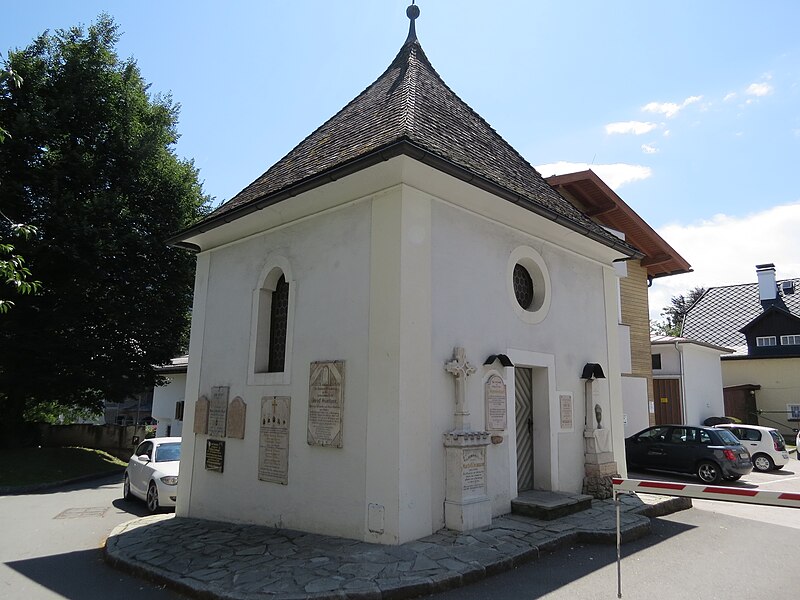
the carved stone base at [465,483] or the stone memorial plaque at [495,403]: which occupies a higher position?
the stone memorial plaque at [495,403]

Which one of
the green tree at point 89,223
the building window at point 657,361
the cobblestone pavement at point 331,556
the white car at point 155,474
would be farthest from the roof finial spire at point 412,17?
the building window at point 657,361

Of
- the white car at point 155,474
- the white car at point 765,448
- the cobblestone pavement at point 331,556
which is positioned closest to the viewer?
→ the cobblestone pavement at point 331,556

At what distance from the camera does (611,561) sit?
665cm

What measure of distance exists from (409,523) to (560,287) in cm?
543

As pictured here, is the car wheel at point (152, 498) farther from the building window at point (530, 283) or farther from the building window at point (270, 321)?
the building window at point (530, 283)

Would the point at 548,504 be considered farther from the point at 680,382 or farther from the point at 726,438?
the point at 680,382

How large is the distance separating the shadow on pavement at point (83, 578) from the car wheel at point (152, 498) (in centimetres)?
320

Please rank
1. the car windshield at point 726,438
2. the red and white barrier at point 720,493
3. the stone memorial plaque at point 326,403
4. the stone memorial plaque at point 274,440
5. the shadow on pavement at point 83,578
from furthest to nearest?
the car windshield at point 726,438 → the stone memorial plaque at point 274,440 → the stone memorial plaque at point 326,403 → the shadow on pavement at point 83,578 → the red and white barrier at point 720,493

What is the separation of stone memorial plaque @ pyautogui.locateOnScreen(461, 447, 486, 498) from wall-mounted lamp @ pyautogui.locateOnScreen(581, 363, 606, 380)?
365 centimetres

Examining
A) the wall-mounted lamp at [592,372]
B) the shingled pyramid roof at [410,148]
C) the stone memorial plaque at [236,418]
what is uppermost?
the shingled pyramid roof at [410,148]

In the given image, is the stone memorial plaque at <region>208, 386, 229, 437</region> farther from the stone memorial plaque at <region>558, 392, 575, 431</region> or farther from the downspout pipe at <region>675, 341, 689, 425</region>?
the downspout pipe at <region>675, 341, 689, 425</region>

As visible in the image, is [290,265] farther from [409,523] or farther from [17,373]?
[17,373]

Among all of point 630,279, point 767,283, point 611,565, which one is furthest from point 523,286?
point 767,283

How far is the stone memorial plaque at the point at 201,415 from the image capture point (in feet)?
32.4
